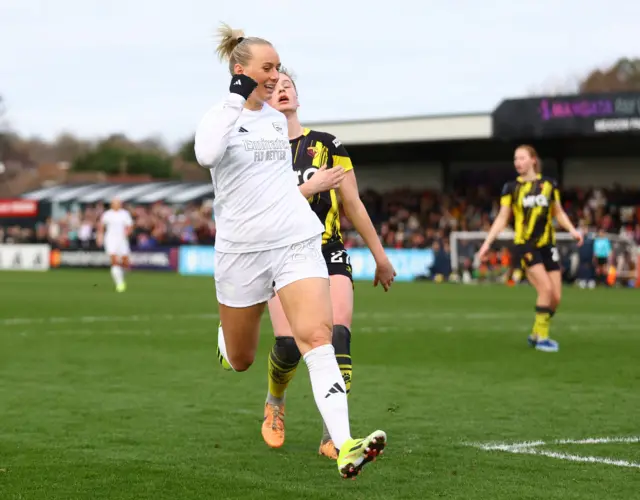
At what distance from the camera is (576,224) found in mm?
40469

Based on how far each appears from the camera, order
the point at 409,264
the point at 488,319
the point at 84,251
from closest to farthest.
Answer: the point at 488,319 < the point at 409,264 < the point at 84,251

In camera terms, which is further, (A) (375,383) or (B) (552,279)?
(B) (552,279)

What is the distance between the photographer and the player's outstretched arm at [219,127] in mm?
5766

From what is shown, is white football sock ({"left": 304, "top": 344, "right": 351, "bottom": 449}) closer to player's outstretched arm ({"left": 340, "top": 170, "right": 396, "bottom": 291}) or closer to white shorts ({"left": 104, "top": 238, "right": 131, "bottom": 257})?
player's outstretched arm ({"left": 340, "top": 170, "right": 396, "bottom": 291})

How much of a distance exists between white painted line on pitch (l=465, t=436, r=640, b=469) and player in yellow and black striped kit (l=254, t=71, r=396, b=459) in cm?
105

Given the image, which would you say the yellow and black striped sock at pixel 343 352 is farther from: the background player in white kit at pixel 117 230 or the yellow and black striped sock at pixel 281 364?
the background player in white kit at pixel 117 230

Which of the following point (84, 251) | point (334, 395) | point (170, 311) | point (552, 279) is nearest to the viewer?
point (334, 395)

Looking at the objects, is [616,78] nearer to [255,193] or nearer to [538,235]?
[538,235]

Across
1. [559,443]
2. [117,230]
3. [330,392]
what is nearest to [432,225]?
[117,230]

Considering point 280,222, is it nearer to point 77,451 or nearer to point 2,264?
point 77,451

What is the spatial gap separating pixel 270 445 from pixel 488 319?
1218 cm

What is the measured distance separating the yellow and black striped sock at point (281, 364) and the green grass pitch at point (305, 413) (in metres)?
0.33

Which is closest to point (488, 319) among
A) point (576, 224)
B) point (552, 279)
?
point (552, 279)

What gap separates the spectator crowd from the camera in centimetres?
3600
